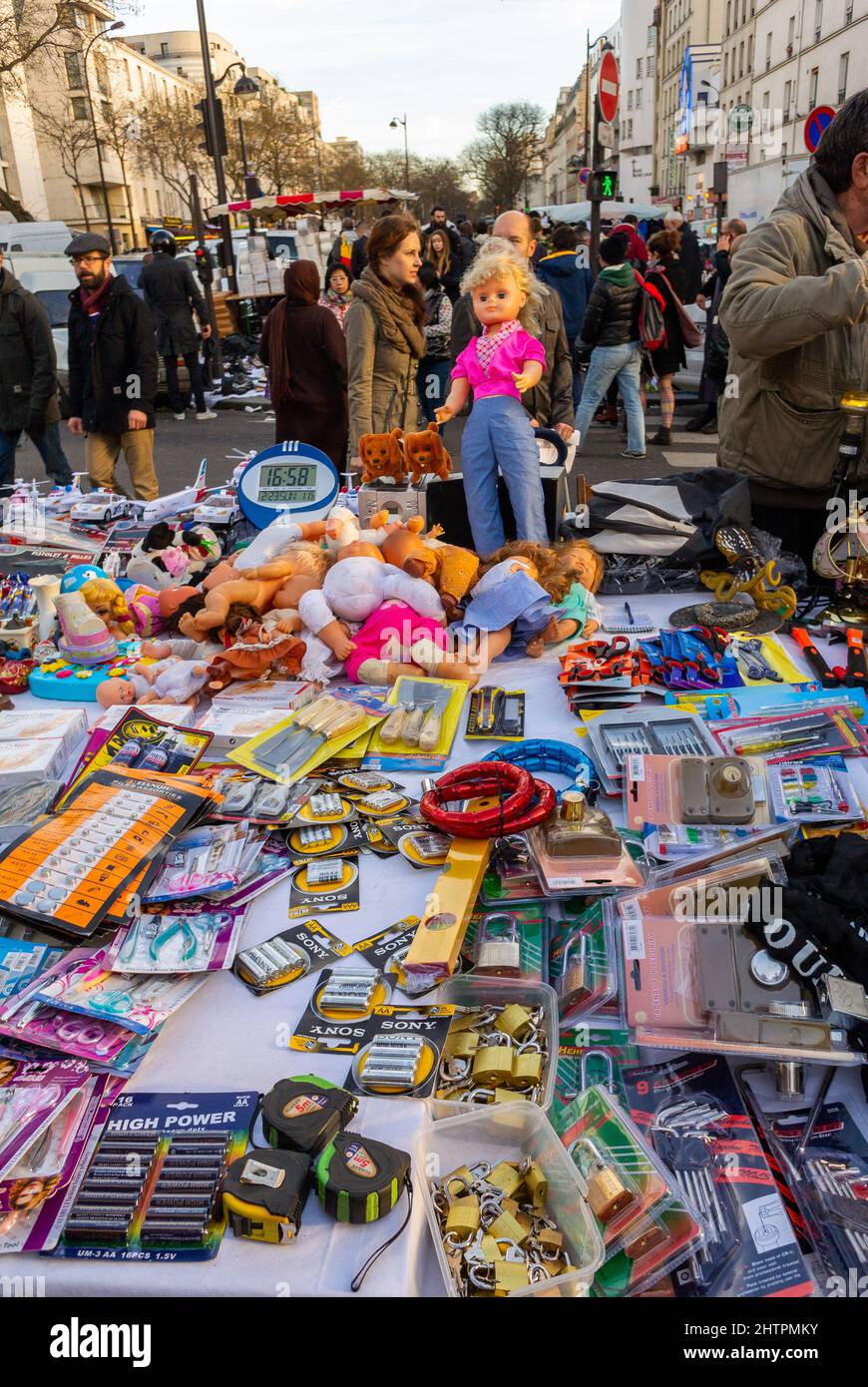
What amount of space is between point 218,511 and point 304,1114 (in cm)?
306

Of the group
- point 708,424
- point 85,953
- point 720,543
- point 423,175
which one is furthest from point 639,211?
point 423,175

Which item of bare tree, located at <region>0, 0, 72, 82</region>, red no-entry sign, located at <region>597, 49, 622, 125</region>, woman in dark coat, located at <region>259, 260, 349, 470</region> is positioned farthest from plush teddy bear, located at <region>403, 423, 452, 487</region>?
bare tree, located at <region>0, 0, 72, 82</region>

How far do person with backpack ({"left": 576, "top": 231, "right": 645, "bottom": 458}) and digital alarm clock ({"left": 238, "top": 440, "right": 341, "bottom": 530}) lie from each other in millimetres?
3627

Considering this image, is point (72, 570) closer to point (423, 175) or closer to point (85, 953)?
point (85, 953)

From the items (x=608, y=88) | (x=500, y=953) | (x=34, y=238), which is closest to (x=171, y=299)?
(x=608, y=88)

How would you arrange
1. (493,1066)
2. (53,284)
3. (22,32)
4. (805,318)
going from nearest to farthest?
(493,1066)
(805,318)
(53,284)
(22,32)

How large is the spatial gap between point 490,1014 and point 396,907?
0.33 m

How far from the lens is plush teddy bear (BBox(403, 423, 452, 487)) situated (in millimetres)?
3705

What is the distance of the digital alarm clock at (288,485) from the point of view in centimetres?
367

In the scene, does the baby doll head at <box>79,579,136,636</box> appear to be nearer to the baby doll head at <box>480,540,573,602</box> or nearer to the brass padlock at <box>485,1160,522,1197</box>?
the baby doll head at <box>480,540,573,602</box>

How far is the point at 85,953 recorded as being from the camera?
167cm

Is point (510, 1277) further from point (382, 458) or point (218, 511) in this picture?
point (218, 511)

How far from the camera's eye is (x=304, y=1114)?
1.36 m
